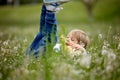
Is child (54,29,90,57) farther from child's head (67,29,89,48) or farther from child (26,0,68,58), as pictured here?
child (26,0,68,58)

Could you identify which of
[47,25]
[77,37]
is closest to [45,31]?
[47,25]

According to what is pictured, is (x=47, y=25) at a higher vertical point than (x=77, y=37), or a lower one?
higher

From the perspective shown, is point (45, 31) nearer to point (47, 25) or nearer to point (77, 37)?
point (47, 25)

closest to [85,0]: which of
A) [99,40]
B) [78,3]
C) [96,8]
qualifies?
[96,8]

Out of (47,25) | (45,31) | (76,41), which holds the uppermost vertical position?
(47,25)

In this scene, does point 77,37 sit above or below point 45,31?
below

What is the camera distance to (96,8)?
5244 centimetres

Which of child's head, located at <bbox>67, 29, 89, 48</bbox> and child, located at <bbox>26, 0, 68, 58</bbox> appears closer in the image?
child, located at <bbox>26, 0, 68, 58</bbox>

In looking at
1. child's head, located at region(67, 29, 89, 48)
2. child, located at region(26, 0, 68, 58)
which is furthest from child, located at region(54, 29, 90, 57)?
child, located at region(26, 0, 68, 58)

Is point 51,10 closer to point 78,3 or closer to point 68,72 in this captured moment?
point 68,72

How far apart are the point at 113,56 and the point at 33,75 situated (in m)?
1.01

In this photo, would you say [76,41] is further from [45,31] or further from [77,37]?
[45,31]

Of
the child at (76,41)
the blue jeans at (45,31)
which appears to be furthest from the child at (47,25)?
the child at (76,41)

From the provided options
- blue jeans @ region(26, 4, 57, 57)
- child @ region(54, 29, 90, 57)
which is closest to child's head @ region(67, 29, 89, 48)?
child @ region(54, 29, 90, 57)
